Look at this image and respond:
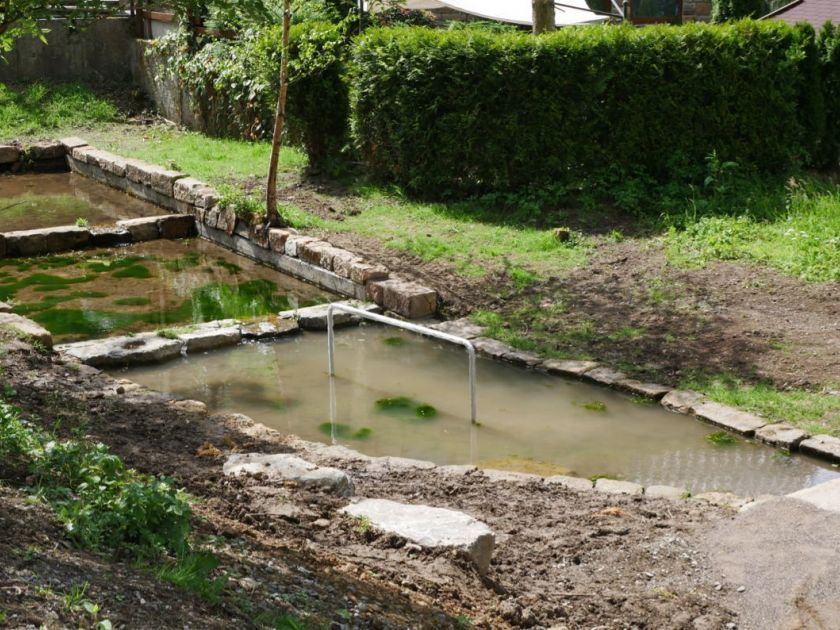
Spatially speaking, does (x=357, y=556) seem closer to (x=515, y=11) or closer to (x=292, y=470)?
(x=292, y=470)

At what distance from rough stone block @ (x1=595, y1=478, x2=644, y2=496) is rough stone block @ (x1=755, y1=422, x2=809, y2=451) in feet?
3.97

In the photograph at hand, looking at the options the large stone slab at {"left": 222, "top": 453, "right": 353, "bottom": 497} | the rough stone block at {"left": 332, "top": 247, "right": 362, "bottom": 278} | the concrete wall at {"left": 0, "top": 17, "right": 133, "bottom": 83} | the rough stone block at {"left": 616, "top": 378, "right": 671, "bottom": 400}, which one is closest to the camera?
the large stone slab at {"left": 222, "top": 453, "right": 353, "bottom": 497}

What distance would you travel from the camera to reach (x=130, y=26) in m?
21.1

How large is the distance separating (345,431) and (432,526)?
272 centimetres

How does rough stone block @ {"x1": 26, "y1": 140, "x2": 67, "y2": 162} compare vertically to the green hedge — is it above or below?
below

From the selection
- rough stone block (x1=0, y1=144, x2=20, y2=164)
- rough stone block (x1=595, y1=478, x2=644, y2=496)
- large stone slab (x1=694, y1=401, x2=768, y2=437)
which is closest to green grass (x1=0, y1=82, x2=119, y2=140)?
rough stone block (x1=0, y1=144, x2=20, y2=164)

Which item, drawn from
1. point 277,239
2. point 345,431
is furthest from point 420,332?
point 277,239

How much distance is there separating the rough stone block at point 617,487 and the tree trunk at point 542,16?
860 cm

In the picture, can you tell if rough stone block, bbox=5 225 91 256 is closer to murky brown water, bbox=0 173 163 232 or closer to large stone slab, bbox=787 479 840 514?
murky brown water, bbox=0 173 163 232

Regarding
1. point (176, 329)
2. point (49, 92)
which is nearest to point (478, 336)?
point (176, 329)

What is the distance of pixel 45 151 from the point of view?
17.4 metres

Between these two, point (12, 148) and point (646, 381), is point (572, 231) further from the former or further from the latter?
point (12, 148)

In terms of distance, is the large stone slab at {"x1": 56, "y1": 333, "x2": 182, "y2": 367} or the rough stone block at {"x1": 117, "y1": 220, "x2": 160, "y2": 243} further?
the rough stone block at {"x1": 117, "y1": 220, "x2": 160, "y2": 243}

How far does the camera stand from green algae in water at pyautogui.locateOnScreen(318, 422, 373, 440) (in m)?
7.73
